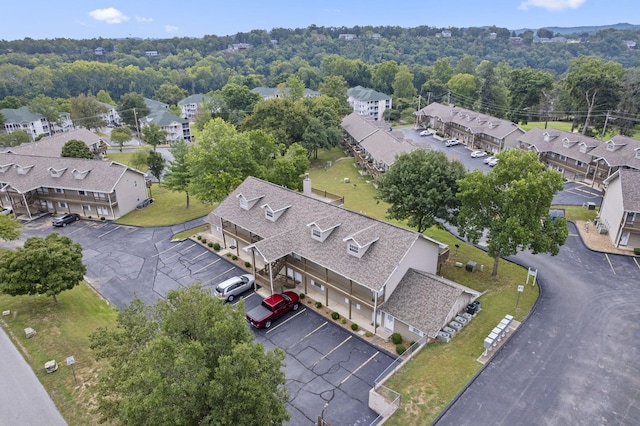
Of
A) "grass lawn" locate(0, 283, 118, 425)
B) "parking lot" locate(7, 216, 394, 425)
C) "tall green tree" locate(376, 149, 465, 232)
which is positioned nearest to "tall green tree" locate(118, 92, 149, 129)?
"parking lot" locate(7, 216, 394, 425)

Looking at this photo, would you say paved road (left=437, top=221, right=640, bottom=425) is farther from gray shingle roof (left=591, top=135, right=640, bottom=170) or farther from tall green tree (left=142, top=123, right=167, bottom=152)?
tall green tree (left=142, top=123, right=167, bottom=152)

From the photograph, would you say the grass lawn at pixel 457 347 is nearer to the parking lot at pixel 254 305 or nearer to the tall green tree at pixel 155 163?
the parking lot at pixel 254 305

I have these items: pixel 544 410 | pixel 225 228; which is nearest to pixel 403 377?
pixel 544 410

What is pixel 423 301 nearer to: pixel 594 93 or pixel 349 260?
pixel 349 260

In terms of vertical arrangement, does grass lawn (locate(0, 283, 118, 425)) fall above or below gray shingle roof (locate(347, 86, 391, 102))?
below

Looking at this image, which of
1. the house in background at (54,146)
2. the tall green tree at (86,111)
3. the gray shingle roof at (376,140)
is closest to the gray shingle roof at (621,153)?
the gray shingle roof at (376,140)

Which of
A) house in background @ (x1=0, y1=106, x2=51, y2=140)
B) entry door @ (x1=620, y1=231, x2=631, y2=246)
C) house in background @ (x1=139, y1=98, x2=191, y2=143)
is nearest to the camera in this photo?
entry door @ (x1=620, y1=231, x2=631, y2=246)

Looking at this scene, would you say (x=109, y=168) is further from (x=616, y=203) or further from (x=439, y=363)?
(x=616, y=203)
